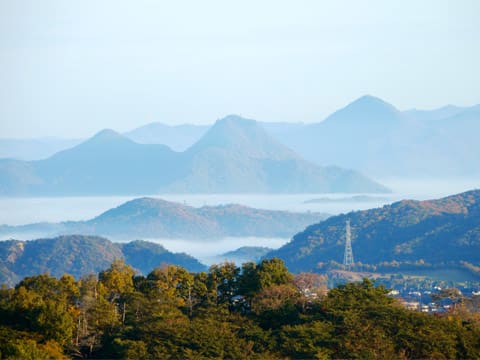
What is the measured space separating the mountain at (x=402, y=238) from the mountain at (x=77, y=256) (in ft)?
58.4

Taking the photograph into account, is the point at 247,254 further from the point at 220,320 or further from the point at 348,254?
the point at 220,320

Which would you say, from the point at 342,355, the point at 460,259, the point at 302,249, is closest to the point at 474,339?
the point at 342,355

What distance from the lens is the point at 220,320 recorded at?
40.1 metres

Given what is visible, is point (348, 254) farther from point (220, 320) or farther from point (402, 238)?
point (220, 320)

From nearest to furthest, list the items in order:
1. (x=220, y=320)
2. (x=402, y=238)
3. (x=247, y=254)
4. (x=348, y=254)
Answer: (x=220, y=320) < (x=348, y=254) < (x=402, y=238) < (x=247, y=254)

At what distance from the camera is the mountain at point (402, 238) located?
419 feet

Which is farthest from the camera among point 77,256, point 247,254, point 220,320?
point 247,254

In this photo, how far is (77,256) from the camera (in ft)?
462

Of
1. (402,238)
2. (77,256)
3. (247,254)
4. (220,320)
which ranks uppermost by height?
(402,238)

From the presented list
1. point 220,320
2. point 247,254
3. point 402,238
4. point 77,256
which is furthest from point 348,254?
point 220,320

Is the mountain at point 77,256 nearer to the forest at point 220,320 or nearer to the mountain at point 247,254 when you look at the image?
the mountain at point 247,254

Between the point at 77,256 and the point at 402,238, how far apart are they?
159 feet

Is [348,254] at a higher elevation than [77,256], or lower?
lower

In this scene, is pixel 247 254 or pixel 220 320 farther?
pixel 247 254
